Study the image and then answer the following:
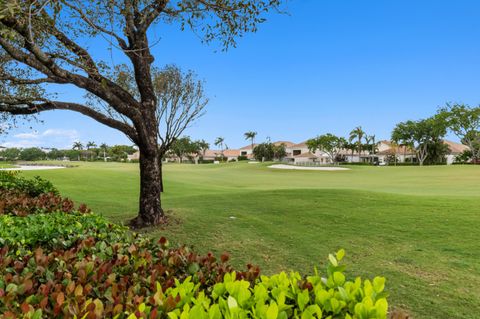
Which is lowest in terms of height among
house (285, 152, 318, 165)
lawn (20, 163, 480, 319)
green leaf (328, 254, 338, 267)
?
lawn (20, 163, 480, 319)

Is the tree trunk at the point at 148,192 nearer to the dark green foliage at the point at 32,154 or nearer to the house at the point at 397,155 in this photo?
the house at the point at 397,155

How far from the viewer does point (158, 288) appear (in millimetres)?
2375

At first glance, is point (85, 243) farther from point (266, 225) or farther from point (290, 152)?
point (290, 152)

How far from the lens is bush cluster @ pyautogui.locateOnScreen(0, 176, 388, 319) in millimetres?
2086

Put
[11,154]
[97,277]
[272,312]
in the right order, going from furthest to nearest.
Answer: [11,154] < [97,277] < [272,312]

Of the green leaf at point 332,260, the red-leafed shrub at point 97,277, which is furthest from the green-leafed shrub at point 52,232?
the green leaf at point 332,260

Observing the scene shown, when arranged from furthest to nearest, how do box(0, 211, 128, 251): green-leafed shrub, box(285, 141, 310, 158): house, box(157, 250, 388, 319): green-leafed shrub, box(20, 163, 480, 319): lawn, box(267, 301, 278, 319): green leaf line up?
box(285, 141, 310, 158): house, box(20, 163, 480, 319): lawn, box(0, 211, 128, 251): green-leafed shrub, box(157, 250, 388, 319): green-leafed shrub, box(267, 301, 278, 319): green leaf

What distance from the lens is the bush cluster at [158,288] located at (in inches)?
82.1

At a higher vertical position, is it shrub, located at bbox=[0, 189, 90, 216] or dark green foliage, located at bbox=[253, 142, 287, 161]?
dark green foliage, located at bbox=[253, 142, 287, 161]

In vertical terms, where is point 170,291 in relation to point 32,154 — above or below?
below

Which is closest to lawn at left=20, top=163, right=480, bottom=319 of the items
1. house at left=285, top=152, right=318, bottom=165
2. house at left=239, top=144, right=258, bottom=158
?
house at left=285, top=152, right=318, bottom=165

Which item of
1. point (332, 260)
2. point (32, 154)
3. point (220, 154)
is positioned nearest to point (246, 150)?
point (220, 154)

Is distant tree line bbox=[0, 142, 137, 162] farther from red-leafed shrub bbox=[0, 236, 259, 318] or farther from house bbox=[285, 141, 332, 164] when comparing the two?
red-leafed shrub bbox=[0, 236, 259, 318]

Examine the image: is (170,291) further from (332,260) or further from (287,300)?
(332,260)
